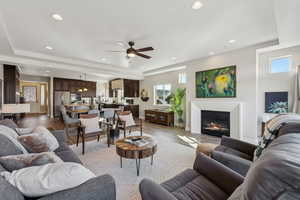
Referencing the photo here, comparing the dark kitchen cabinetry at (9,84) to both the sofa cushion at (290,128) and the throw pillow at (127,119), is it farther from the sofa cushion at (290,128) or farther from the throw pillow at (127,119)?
the sofa cushion at (290,128)

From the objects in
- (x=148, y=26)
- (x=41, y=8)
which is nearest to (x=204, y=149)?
(x=148, y=26)

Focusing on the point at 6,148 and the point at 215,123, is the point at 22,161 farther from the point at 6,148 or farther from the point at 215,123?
Result: the point at 215,123

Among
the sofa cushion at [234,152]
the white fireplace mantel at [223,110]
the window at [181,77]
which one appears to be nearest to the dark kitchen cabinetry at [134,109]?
the window at [181,77]

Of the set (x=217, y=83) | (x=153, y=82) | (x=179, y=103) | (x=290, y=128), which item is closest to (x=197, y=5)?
(x=290, y=128)

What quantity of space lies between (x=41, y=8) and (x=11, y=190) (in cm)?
268

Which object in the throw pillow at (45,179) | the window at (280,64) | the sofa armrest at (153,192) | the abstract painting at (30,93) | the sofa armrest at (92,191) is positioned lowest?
the sofa armrest at (153,192)

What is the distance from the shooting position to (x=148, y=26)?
2.80m

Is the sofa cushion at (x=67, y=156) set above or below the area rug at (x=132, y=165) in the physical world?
above

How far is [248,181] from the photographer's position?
2.06 ft

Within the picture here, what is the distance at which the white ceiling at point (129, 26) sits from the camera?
2.17 meters

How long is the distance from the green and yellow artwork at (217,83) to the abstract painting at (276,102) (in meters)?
0.87

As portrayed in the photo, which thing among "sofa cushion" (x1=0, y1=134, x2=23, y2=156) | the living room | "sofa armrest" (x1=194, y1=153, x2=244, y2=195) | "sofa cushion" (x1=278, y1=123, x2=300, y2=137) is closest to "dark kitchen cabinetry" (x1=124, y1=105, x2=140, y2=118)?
the living room

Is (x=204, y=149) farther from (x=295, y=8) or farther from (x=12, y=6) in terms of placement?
(x=12, y=6)

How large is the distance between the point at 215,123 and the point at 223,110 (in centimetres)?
55
